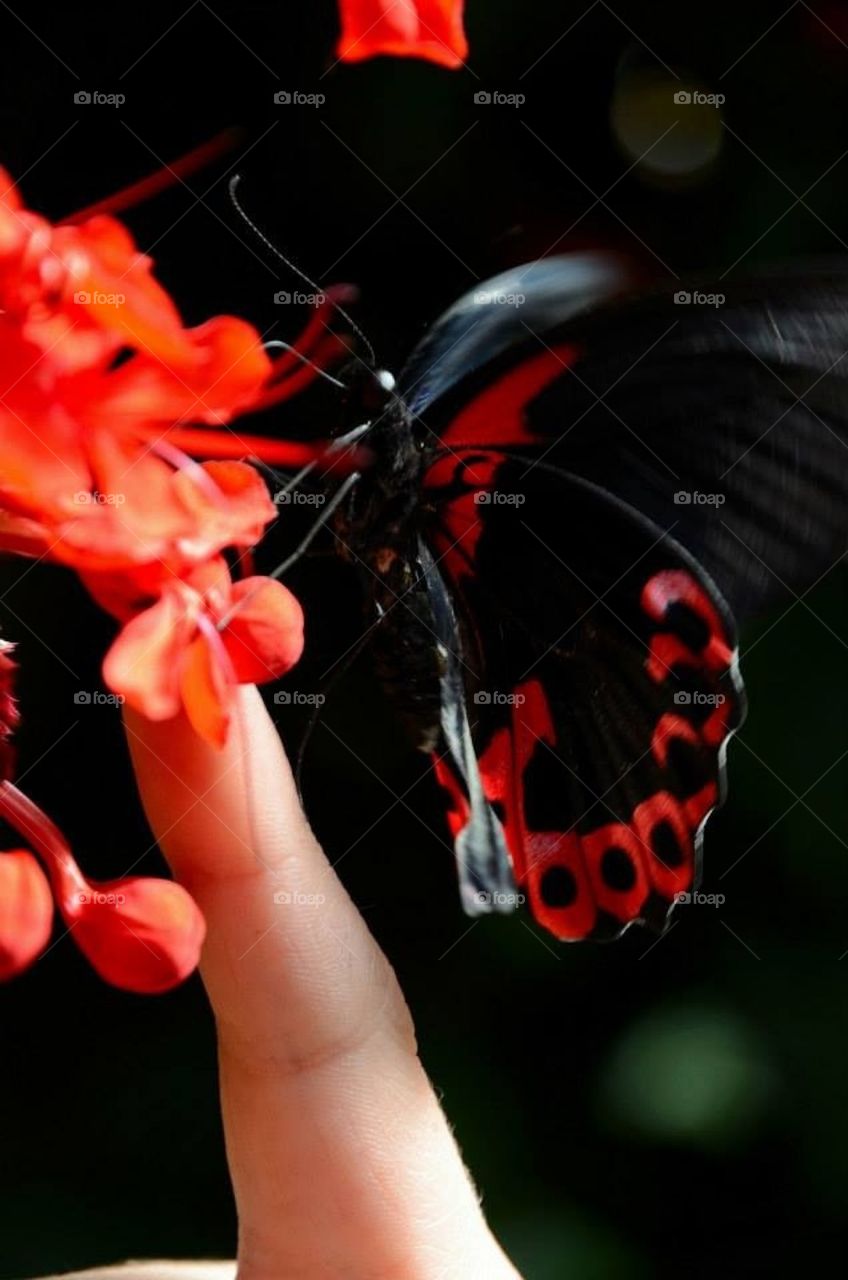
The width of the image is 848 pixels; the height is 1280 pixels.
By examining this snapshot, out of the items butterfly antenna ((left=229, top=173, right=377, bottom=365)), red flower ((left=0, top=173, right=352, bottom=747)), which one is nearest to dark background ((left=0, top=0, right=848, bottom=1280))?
butterfly antenna ((left=229, top=173, right=377, bottom=365))

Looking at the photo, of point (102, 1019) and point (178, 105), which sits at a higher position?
point (178, 105)

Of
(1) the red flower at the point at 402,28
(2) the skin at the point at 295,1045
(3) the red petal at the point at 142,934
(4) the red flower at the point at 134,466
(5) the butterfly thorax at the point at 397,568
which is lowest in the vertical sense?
(2) the skin at the point at 295,1045

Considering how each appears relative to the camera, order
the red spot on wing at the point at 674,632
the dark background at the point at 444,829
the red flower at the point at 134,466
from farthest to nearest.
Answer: the dark background at the point at 444,829 → the red spot on wing at the point at 674,632 → the red flower at the point at 134,466

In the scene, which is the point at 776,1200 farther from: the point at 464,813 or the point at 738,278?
the point at 738,278

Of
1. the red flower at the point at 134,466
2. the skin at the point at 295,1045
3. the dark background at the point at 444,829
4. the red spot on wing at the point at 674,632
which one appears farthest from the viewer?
the dark background at the point at 444,829

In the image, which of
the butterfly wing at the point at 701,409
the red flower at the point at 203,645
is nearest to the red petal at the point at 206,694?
the red flower at the point at 203,645

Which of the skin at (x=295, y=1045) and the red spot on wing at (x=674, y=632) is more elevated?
the red spot on wing at (x=674, y=632)

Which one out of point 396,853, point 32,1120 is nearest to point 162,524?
point 396,853

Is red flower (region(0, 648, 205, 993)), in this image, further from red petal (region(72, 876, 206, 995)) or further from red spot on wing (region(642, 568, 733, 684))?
red spot on wing (region(642, 568, 733, 684))

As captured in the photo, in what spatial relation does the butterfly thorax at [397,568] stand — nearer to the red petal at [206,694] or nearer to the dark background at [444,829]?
the dark background at [444,829]
